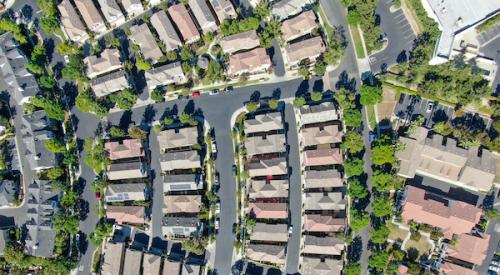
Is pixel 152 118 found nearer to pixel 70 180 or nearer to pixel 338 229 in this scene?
pixel 70 180

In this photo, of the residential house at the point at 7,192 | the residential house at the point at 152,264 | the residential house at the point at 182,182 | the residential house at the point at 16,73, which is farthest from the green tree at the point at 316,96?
the residential house at the point at 7,192

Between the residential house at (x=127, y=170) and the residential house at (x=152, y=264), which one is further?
the residential house at (x=127, y=170)

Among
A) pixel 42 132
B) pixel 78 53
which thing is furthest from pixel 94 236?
pixel 78 53

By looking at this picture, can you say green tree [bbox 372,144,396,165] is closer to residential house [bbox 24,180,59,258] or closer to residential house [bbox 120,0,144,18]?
residential house [bbox 120,0,144,18]

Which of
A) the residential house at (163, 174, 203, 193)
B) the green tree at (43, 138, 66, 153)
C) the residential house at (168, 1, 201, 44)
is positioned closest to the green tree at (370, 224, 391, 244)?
the residential house at (163, 174, 203, 193)

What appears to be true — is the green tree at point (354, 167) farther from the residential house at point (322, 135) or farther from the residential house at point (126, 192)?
the residential house at point (126, 192)
